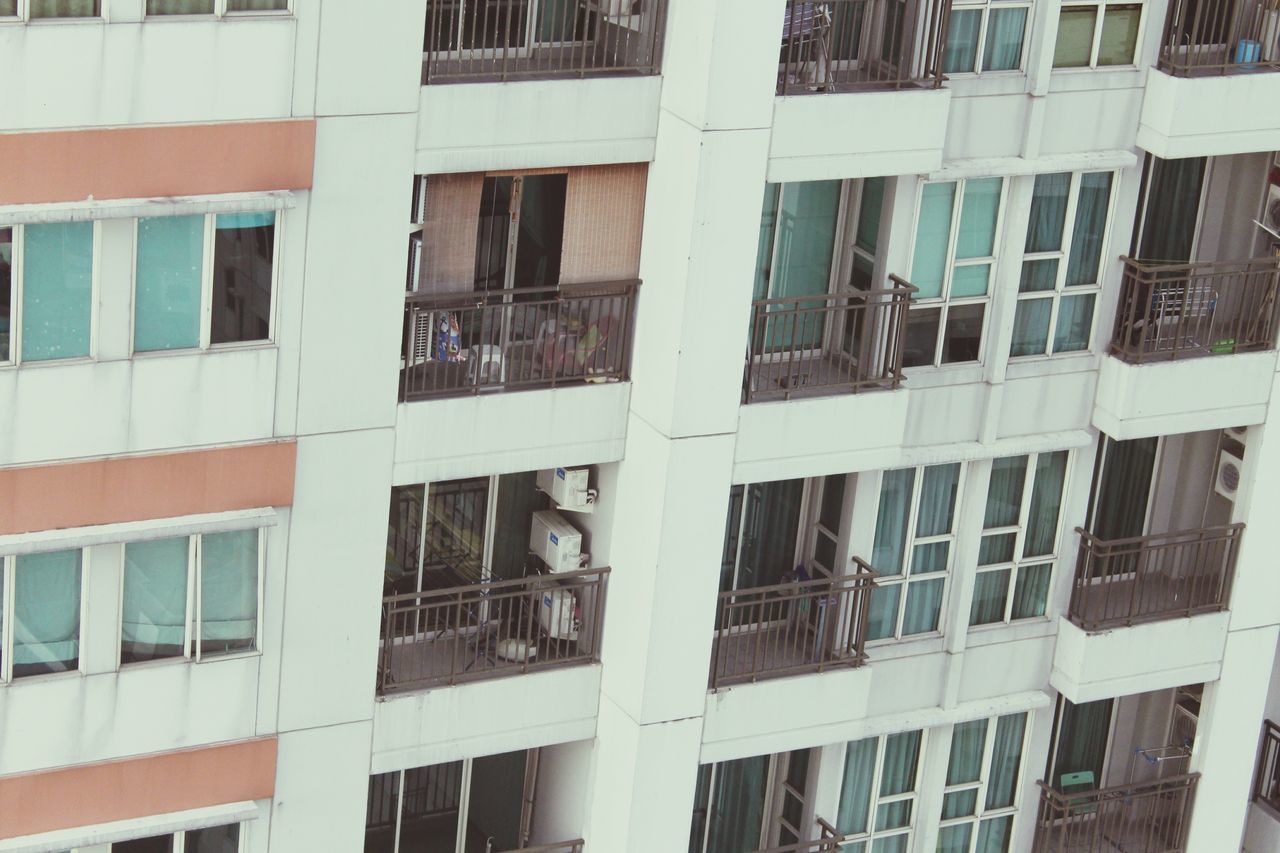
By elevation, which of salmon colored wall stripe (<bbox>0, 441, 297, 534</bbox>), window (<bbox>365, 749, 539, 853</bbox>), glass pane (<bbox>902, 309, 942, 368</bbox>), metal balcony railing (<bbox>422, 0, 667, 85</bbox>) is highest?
metal balcony railing (<bbox>422, 0, 667, 85</bbox>)

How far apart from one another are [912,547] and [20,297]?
28.4 feet

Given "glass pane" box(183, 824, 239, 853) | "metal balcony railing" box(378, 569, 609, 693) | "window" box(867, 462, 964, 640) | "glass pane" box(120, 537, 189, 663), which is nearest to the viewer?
"glass pane" box(120, 537, 189, 663)

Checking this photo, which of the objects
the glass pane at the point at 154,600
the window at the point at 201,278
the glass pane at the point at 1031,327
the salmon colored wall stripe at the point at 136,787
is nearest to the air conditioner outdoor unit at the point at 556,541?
the salmon colored wall stripe at the point at 136,787

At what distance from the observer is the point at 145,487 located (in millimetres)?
19078

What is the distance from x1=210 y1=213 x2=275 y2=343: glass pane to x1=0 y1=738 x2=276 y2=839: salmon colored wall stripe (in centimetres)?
338

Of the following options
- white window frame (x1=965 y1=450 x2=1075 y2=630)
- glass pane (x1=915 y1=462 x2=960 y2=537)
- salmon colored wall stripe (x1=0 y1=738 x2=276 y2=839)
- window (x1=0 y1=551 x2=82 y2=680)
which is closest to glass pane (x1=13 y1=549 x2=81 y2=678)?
window (x1=0 y1=551 x2=82 y2=680)

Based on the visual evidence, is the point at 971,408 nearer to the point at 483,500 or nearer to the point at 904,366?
the point at 904,366

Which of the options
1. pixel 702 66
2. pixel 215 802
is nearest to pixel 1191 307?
pixel 702 66

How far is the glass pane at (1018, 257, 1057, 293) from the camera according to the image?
22.8 m

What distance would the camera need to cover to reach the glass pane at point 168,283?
18641mm

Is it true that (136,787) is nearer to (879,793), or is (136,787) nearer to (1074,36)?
(879,793)

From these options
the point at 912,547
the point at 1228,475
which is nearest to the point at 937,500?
the point at 912,547

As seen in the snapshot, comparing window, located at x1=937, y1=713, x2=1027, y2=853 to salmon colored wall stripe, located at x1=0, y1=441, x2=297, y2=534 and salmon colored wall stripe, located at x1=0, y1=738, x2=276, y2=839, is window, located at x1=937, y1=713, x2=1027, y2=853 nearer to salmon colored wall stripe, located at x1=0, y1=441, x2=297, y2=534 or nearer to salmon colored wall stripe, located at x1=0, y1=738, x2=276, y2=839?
salmon colored wall stripe, located at x1=0, y1=738, x2=276, y2=839

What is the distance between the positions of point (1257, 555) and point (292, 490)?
9.61 metres
